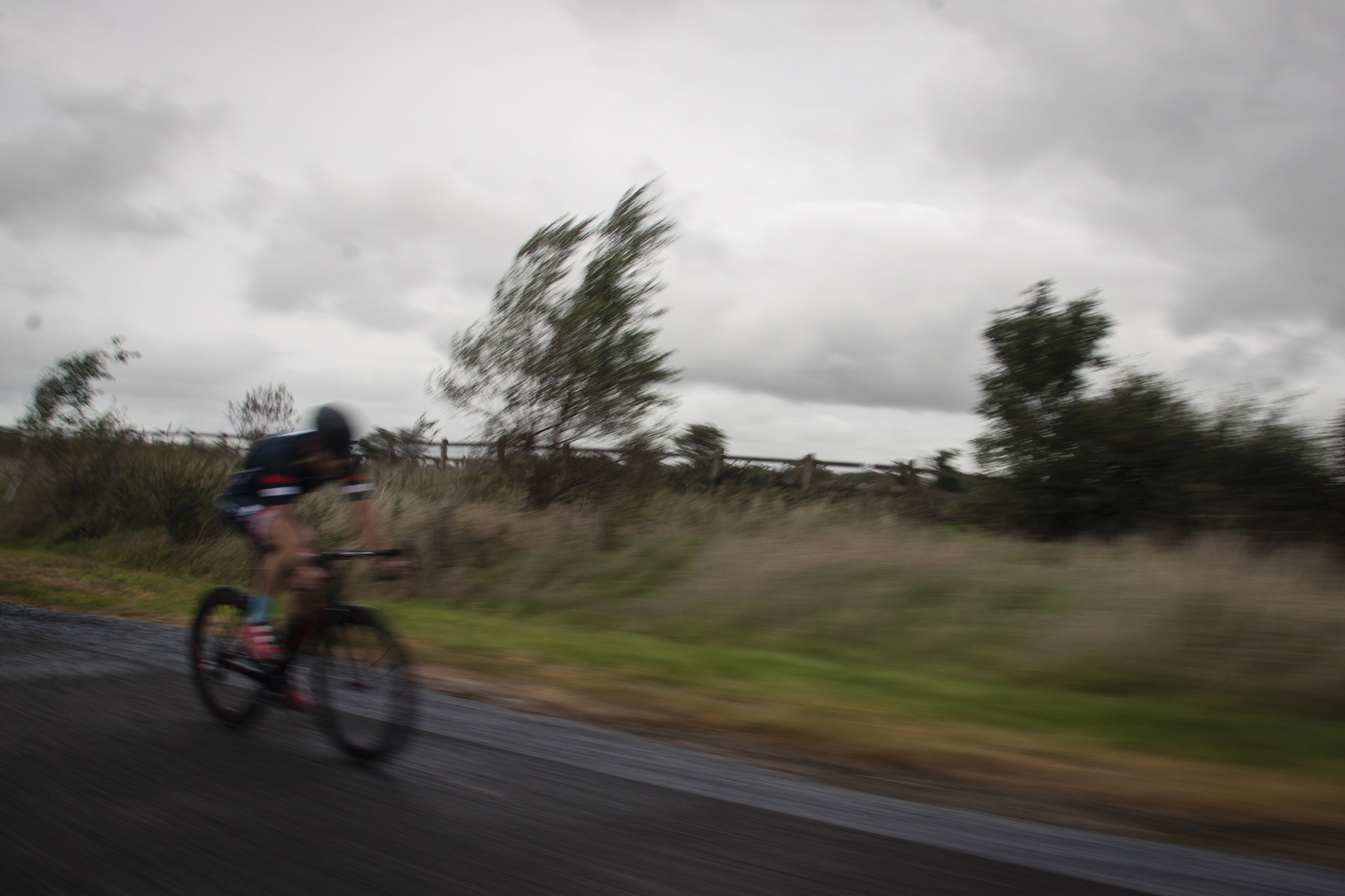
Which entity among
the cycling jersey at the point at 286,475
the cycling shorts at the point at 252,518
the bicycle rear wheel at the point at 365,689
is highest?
the cycling jersey at the point at 286,475

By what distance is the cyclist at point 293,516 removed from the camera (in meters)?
5.09

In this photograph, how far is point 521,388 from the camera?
53.8 ft

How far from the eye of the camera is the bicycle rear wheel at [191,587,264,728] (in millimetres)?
5492

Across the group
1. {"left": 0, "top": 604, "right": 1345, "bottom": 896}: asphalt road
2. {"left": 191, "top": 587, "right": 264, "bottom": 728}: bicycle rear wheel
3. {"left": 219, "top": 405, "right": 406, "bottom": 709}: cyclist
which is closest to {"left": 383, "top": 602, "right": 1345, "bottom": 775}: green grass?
{"left": 0, "top": 604, "right": 1345, "bottom": 896}: asphalt road

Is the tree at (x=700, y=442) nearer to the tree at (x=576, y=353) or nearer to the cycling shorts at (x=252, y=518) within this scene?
the tree at (x=576, y=353)

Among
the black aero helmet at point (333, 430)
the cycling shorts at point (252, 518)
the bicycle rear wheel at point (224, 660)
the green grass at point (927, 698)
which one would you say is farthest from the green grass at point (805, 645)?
the black aero helmet at point (333, 430)

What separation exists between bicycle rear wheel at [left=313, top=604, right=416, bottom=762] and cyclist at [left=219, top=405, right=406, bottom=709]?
29 centimetres

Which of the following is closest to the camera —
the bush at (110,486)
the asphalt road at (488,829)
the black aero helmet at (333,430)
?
the asphalt road at (488,829)

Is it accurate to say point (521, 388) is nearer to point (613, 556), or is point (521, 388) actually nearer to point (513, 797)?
point (613, 556)

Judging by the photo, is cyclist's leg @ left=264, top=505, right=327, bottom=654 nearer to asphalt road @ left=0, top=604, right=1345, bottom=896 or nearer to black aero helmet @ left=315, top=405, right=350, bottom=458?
black aero helmet @ left=315, top=405, right=350, bottom=458

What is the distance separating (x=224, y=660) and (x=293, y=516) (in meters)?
1.10

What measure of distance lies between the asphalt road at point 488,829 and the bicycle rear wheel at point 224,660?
18 centimetres

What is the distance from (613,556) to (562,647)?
489 centimetres

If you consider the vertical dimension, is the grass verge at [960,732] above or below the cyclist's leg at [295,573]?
below
